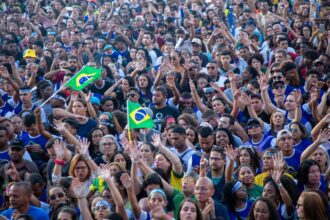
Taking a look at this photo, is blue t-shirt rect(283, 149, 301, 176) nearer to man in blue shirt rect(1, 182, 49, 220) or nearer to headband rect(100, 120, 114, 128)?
headband rect(100, 120, 114, 128)

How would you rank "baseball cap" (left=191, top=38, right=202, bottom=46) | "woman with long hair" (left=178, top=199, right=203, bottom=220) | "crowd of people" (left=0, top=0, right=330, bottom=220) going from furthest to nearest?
"baseball cap" (left=191, top=38, right=202, bottom=46), "crowd of people" (left=0, top=0, right=330, bottom=220), "woman with long hair" (left=178, top=199, right=203, bottom=220)

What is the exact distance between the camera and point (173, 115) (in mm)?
11094

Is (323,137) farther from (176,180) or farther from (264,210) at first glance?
(264,210)

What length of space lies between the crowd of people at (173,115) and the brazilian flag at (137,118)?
138mm

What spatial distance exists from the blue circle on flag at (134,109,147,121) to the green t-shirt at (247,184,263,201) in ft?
7.41

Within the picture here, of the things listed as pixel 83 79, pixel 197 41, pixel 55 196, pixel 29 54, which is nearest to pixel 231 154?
pixel 55 196

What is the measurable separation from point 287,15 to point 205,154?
27.6 feet

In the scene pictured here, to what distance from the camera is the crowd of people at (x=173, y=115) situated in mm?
7543

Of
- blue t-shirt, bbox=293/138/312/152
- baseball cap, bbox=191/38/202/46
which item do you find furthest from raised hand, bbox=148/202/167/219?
baseball cap, bbox=191/38/202/46

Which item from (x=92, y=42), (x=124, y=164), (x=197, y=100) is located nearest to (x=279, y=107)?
(x=197, y=100)

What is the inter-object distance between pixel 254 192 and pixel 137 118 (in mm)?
2363

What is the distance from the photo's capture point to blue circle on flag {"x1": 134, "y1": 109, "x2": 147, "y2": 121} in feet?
31.7

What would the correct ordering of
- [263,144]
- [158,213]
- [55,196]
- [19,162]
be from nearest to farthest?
[158,213] < [55,196] < [19,162] < [263,144]

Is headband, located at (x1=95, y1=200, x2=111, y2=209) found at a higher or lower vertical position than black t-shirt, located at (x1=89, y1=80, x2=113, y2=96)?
higher
